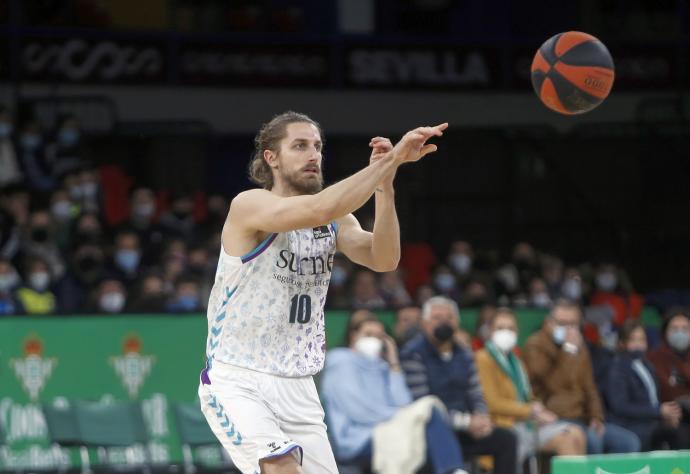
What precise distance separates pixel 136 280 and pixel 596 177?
8.41 meters

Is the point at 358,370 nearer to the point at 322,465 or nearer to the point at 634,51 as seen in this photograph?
the point at 322,465

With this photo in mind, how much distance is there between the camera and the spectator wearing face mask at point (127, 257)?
15188 mm

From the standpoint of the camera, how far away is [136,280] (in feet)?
49.5

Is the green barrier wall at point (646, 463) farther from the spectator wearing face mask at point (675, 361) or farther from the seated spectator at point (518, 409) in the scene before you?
the spectator wearing face mask at point (675, 361)

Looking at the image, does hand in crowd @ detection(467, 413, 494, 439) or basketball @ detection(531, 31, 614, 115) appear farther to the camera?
hand in crowd @ detection(467, 413, 494, 439)

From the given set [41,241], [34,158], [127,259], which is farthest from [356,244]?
[34,158]

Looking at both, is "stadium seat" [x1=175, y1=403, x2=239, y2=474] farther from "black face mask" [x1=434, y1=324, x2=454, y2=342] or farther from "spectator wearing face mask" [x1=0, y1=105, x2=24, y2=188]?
"spectator wearing face mask" [x1=0, y1=105, x2=24, y2=188]

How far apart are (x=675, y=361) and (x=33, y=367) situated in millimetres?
5502

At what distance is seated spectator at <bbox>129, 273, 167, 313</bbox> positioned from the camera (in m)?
13.6

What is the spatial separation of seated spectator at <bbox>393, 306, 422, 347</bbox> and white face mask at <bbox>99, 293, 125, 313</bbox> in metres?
2.62

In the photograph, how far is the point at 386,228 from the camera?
6617mm

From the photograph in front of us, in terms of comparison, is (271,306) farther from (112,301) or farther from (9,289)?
(9,289)

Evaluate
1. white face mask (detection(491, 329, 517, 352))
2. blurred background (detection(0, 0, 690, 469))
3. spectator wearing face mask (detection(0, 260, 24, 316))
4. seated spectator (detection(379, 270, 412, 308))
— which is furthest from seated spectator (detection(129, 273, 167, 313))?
white face mask (detection(491, 329, 517, 352))

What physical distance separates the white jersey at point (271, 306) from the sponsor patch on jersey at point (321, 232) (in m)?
0.07
